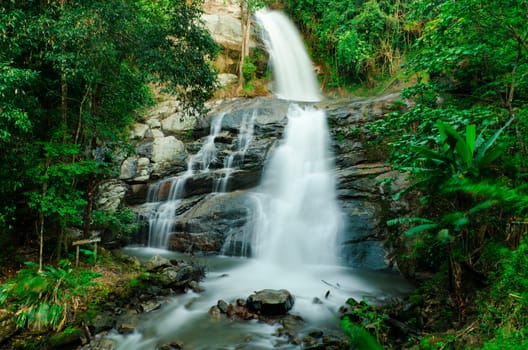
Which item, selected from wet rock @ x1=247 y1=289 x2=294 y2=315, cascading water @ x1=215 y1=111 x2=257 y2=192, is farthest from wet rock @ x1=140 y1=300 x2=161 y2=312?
cascading water @ x1=215 y1=111 x2=257 y2=192

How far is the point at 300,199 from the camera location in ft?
33.6

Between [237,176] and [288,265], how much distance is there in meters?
4.12

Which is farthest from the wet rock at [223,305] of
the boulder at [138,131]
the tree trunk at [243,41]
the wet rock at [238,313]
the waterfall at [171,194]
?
the tree trunk at [243,41]

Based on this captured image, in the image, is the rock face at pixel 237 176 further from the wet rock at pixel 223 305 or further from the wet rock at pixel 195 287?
the wet rock at pixel 223 305

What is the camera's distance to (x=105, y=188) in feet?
37.1

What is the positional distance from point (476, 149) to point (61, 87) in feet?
23.6

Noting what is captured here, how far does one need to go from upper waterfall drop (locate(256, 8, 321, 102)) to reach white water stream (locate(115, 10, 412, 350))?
236 inches

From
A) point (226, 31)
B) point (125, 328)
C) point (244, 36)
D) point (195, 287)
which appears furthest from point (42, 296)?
point (226, 31)

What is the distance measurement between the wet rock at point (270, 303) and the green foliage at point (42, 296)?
9.18ft

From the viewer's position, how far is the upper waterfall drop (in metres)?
19.8

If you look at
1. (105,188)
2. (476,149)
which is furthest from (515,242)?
(105,188)

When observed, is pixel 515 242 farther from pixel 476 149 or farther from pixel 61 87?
pixel 61 87

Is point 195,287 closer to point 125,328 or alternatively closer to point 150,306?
point 150,306

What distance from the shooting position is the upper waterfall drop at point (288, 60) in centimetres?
1981
